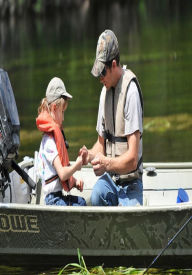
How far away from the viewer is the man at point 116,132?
316 inches

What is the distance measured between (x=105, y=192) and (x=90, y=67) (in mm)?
18177

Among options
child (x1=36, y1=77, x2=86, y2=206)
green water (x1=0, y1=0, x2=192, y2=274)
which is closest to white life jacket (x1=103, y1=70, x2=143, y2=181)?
child (x1=36, y1=77, x2=86, y2=206)

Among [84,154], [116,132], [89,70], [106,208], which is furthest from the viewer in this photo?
[89,70]

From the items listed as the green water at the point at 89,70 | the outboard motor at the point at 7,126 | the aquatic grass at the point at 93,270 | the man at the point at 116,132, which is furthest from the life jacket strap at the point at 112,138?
the green water at the point at 89,70

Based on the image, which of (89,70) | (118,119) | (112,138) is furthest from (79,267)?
(89,70)

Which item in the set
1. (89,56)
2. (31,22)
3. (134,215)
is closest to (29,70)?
(89,56)

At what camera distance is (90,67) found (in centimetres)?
2623

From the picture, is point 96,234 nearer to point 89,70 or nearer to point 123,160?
point 123,160

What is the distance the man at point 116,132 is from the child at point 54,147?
245mm

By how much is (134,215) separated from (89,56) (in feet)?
73.0

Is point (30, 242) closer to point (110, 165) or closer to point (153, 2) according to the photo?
point (110, 165)

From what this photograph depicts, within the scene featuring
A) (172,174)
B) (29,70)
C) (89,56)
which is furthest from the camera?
(89,56)

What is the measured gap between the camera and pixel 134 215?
8.02m

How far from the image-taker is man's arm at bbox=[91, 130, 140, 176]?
804 cm
